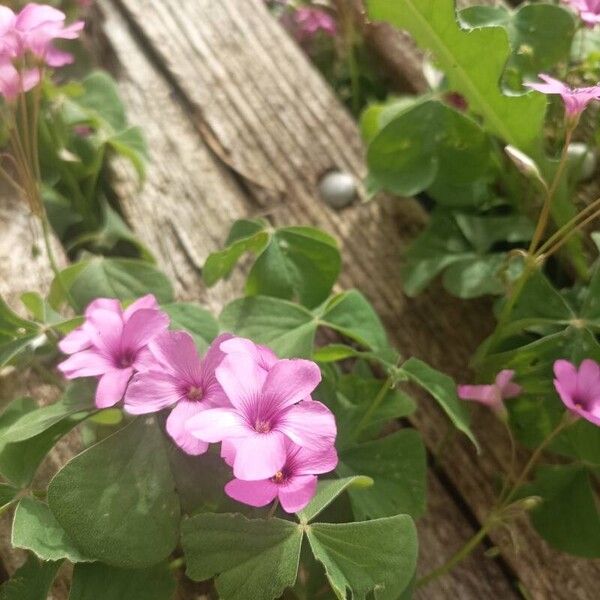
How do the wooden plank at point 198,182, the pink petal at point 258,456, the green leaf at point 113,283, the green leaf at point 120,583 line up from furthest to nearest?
the wooden plank at point 198,182, the green leaf at point 113,283, the green leaf at point 120,583, the pink petal at point 258,456

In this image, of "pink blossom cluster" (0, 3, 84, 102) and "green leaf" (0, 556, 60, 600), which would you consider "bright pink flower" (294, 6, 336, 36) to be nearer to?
"pink blossom cluster" (0, 3, 84, 102)

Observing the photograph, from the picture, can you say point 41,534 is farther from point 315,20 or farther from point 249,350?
point 315,20

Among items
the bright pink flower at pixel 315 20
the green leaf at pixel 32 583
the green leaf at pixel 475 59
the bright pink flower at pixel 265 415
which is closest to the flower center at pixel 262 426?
the bright pink flower at pixel 265 415

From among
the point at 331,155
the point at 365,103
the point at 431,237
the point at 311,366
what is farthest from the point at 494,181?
the point at 311,366

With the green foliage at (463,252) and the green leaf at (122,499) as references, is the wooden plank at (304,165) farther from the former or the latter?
the green leaf at (122,499)

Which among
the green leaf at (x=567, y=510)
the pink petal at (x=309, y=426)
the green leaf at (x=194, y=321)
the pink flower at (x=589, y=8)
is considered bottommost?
the green leaf at (x=567, y=510)

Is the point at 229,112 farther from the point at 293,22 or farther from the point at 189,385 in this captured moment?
the point at 189,385

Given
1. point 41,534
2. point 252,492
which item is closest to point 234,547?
point 252,492
